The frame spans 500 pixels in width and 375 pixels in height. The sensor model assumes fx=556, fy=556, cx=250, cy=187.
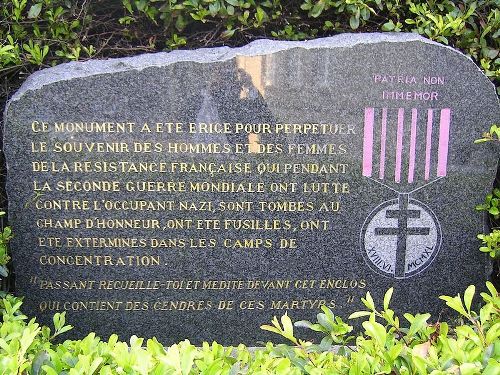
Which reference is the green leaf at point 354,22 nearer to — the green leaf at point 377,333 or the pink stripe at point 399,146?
the pink stripe at point 399,146

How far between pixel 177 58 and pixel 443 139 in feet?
5.21

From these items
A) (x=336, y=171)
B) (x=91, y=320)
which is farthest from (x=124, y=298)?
(x=336, y=171)

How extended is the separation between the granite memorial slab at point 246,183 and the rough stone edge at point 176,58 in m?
0.01

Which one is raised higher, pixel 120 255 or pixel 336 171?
pixel 336 171

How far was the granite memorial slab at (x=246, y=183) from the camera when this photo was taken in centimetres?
310

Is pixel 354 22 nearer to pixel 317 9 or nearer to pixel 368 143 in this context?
pixel 317 9

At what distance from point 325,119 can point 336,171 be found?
0.31m

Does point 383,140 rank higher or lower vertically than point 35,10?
lower

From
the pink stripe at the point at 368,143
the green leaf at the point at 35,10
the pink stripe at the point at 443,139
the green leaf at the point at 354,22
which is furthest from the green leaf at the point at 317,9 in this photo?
the green leaf at the point at 35,10

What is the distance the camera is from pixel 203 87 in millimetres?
3096

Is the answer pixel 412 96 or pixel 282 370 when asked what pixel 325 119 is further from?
pixel 282 370

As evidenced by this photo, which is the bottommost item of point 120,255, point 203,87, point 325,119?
point 120,255

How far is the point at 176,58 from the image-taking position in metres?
3.08

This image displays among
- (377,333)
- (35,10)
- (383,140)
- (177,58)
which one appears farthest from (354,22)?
(377,333)
